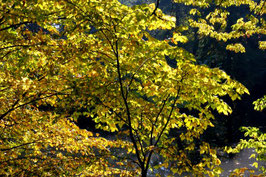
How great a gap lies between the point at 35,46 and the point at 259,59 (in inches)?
1540

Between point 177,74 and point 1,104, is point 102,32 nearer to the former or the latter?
point 177,74

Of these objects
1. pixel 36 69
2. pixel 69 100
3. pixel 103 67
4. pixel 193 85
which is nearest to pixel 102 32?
pixel 103 67

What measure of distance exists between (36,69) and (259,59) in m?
38.5

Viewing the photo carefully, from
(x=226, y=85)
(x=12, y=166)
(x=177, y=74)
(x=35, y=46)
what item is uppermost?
(x=35, y=46)

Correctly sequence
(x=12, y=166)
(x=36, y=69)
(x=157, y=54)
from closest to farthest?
(x=157, y=54) → (x=12, y=166) → (x=36, y=69)

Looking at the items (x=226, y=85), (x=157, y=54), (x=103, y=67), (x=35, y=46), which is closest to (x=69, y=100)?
(x=103, y=67)

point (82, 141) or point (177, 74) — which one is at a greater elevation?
point (177, 74)

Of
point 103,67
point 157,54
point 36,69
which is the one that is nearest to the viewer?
point 157,54

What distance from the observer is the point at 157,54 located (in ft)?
13.2

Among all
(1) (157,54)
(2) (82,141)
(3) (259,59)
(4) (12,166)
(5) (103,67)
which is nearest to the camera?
(1) (157,54)

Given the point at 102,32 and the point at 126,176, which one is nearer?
the point at 102,32

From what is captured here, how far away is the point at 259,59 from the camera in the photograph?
118ft

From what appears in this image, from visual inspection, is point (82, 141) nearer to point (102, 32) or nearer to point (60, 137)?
point (60, 137)

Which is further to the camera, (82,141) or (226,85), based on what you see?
(82,141)
